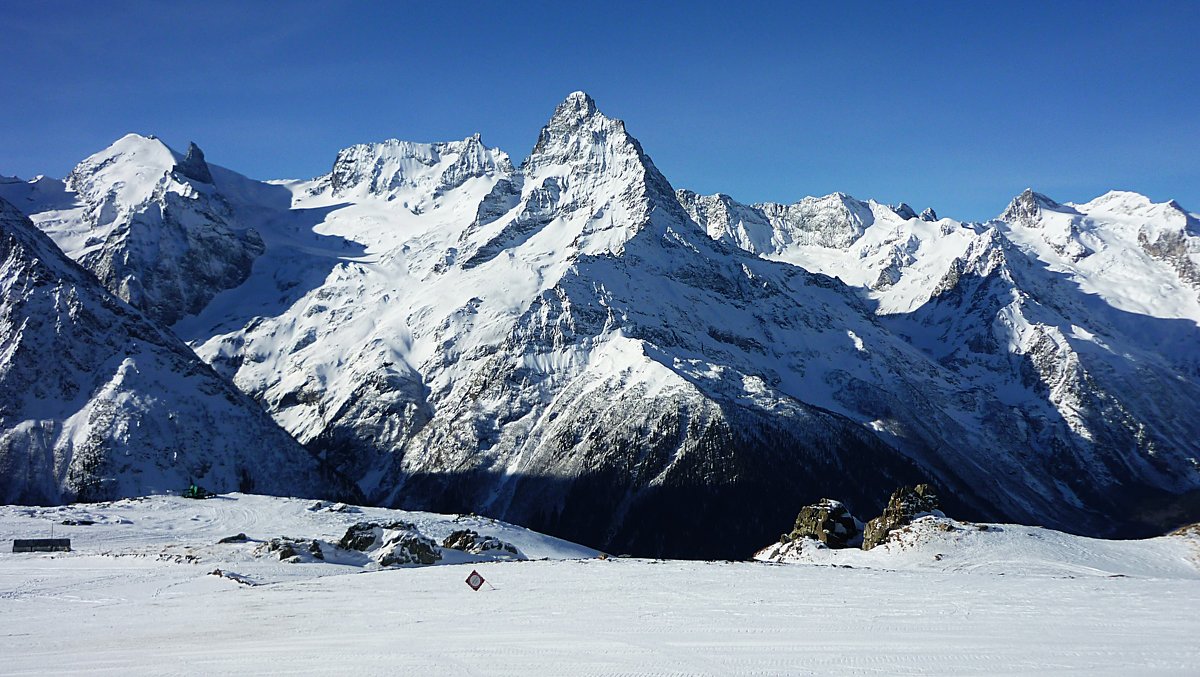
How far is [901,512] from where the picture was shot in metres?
81.2

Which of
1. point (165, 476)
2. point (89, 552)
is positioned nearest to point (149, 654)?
point (89, 552)

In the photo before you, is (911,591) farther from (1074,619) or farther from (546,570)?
(546,570)

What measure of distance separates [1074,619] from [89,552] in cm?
7410

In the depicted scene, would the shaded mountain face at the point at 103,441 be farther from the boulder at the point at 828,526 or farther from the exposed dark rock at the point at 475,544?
the boulder at the point at 828,526

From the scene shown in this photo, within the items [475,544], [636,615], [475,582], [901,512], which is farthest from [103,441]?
[636,615]

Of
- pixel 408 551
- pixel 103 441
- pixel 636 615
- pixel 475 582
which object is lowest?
pixel 408 551

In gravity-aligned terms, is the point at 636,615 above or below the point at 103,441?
below

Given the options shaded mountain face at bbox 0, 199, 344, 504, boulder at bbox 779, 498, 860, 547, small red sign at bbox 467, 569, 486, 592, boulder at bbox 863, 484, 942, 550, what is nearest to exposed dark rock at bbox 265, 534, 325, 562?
small red sign at bbox 467, 569, 486, 592

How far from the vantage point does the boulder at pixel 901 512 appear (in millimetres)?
Answer: 78438

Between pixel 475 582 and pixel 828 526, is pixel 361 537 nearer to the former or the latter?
pixel 475 582

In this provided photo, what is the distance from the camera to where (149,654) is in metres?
37.8

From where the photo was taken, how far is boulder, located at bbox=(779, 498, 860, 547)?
8456cm

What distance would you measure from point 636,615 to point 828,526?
45.4 m

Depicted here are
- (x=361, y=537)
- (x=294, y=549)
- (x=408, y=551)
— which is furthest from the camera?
(x=361, y=537)
